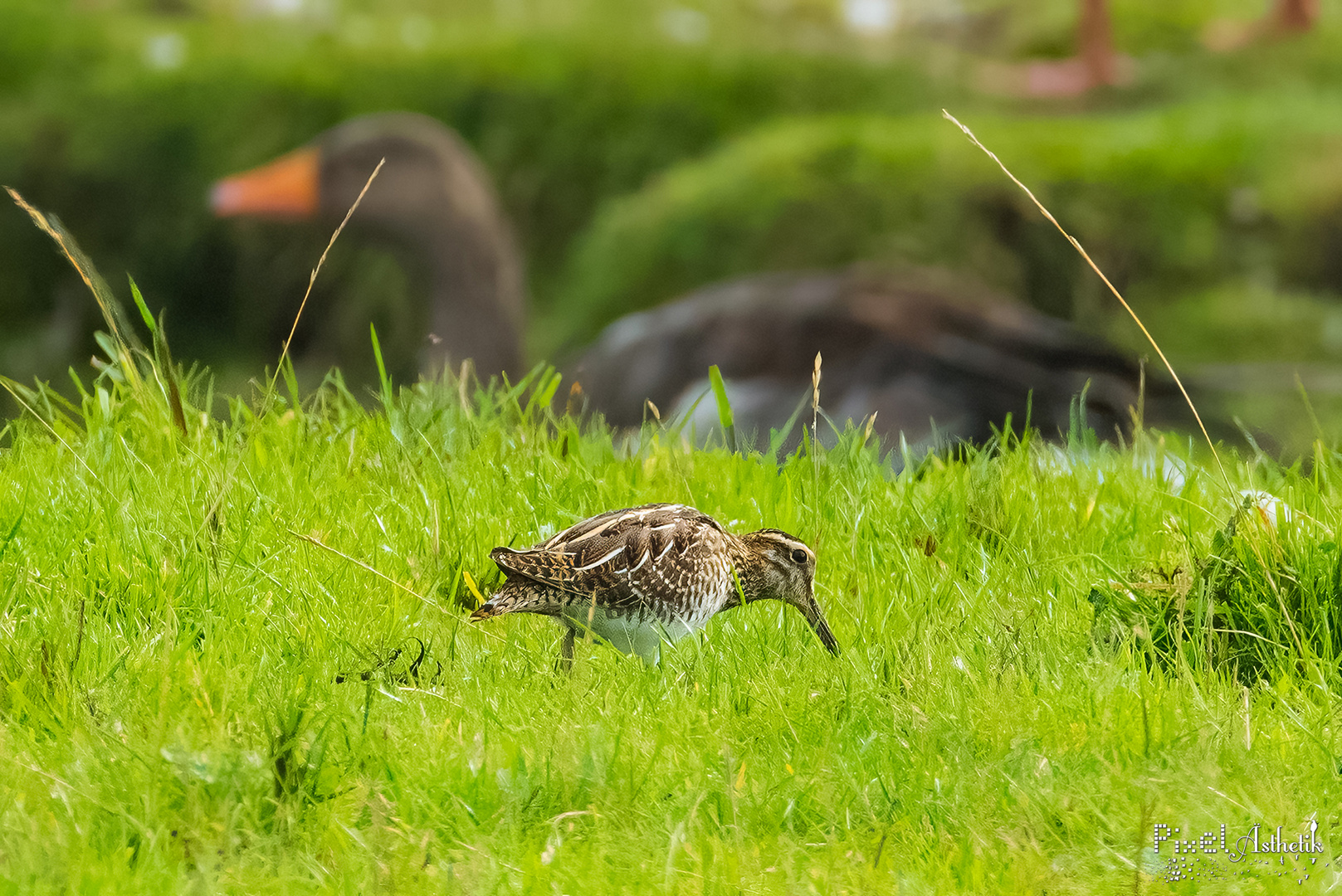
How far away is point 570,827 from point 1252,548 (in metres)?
1.67

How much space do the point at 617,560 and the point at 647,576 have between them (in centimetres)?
8

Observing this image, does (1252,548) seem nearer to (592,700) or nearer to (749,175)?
(592,700)

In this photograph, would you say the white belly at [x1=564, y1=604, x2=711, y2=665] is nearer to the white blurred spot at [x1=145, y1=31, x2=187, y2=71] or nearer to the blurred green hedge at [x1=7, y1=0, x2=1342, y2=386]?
the blurred green hedge at [x1=7, y1=0, x2=1342, y2=386]

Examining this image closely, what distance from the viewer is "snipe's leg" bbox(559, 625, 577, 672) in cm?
275

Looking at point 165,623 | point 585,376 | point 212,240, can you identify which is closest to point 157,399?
point 165,623

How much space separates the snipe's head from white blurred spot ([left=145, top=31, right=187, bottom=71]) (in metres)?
12.2

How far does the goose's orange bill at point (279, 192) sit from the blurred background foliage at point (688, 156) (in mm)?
3475

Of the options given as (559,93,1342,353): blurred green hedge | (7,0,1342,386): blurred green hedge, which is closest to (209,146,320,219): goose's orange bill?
(7,0,1342,386): blurred green hedge

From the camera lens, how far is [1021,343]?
6.72m

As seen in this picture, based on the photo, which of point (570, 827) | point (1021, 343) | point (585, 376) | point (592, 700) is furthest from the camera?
point (585, 376)
